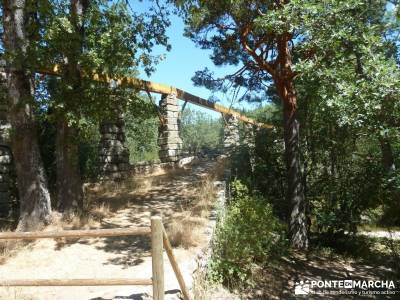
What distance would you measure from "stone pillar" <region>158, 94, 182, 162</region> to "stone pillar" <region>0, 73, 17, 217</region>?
6.89 m

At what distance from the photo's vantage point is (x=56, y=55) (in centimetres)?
765

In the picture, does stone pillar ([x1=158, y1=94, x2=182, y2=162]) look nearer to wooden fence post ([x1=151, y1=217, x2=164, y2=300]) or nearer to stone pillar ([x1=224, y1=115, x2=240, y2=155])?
stone pillar ([x1=224, y1=115, x2=240, y2=155])

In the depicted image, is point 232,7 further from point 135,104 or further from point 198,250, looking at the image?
point 198,250

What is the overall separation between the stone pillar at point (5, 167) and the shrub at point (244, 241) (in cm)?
561

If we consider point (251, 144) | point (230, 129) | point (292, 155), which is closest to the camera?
point (292, 155)

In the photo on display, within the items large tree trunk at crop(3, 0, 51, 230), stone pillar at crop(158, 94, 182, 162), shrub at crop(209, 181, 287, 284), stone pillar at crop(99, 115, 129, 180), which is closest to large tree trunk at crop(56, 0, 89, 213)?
large tree trunk at crop(3, 0, 51, 230)

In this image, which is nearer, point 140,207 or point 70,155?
point 70,155

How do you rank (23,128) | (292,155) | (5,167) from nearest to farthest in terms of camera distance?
(23,128), (5,167), (292,155)

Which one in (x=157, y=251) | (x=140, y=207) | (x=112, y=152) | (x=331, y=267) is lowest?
(x=331, y=267)

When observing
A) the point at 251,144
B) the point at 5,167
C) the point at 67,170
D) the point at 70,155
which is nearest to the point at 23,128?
the point at 70,155

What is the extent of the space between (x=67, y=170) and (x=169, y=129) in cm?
723

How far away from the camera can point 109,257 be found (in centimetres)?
657

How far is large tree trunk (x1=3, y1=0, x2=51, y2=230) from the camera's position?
757 centimetres

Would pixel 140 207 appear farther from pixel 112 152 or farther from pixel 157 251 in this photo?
pixel 157 251
